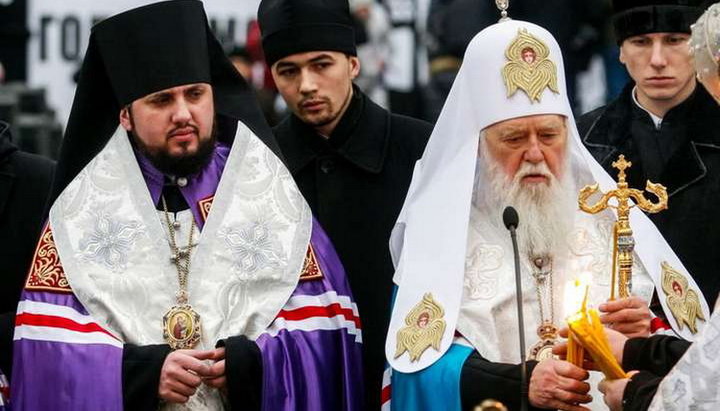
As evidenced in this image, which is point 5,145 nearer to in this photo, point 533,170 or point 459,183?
point 459,183

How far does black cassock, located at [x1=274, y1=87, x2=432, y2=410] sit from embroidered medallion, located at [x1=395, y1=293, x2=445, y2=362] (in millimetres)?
1009

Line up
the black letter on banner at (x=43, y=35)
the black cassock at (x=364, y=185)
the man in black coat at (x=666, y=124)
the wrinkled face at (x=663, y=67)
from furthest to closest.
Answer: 1. the black letter on banner at (x=43, y=35)
2. the wrinkled face at (x=663, y=67)
3. the black cassock at (x=364, y=185)
4. the man in black coat at (x=666, y=124)

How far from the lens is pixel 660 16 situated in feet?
33.3

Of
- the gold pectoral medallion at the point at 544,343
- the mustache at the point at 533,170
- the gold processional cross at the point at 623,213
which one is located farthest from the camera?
the mustache at the point at 533,170

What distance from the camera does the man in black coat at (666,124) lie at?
9805 millimetres

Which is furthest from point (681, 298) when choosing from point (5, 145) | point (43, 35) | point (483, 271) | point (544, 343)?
point (43, 35)

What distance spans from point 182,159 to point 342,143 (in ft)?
4.12

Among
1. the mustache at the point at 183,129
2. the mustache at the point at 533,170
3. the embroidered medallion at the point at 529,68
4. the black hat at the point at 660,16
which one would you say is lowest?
the mustache at the point at 533,170

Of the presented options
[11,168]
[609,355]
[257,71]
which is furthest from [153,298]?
[257,71]

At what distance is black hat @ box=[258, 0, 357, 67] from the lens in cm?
1045

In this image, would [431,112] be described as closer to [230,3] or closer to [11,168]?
[230,3]

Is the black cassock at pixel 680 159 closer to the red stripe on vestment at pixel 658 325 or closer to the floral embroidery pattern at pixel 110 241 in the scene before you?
the red stripe on vestment at pixel 658 325

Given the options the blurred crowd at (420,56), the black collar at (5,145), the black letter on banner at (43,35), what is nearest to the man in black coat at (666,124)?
the black collar at (5,145)

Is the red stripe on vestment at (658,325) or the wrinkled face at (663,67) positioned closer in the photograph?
the red stripe on vestment at (658,325)
